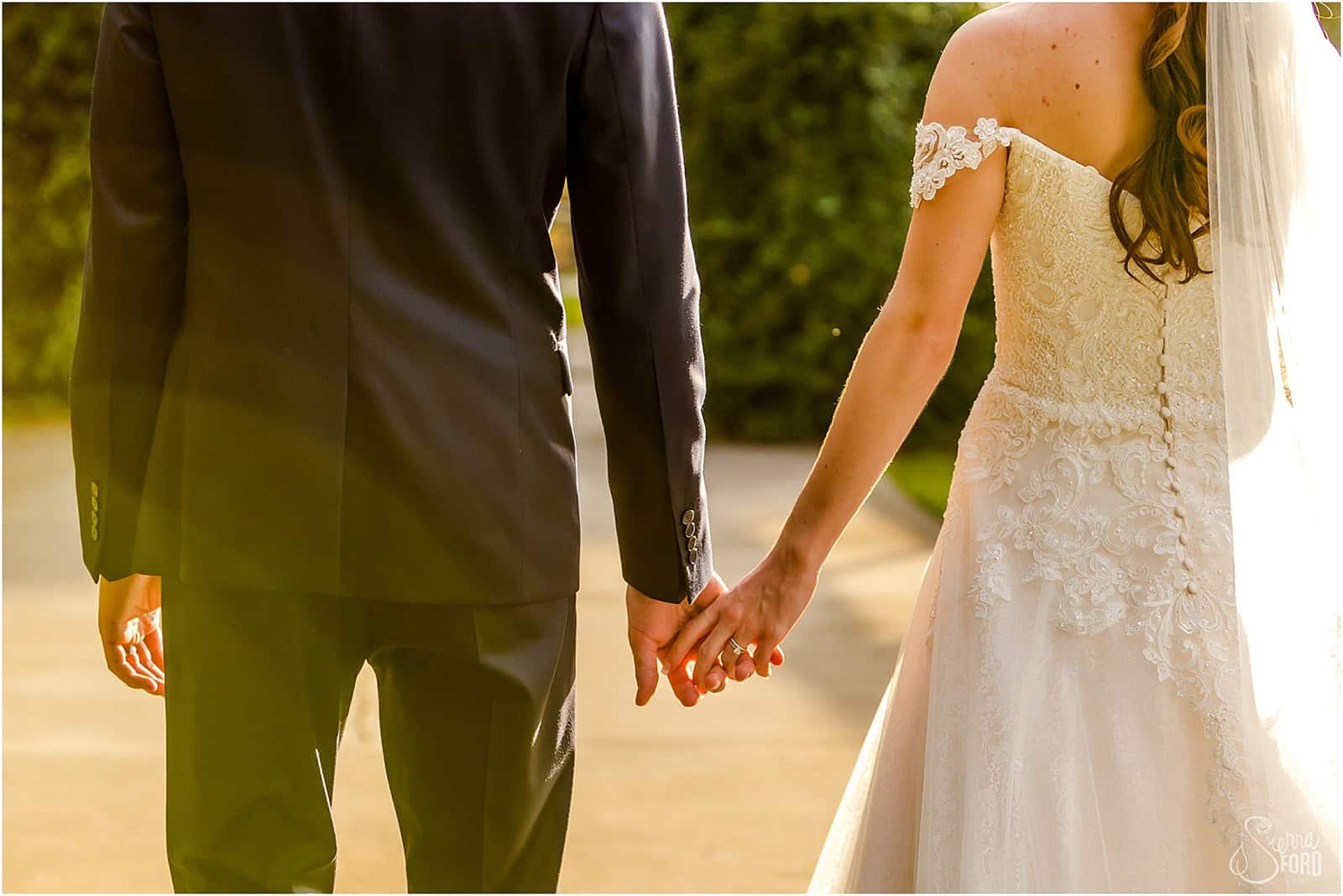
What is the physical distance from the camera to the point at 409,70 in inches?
68.7

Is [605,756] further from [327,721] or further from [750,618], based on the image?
[327,721]

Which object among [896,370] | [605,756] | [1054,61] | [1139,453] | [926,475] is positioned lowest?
[926,475]

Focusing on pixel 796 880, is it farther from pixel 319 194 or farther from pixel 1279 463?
pixel 319 194

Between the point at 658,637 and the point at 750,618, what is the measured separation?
224 millimetres

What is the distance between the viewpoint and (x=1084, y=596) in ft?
6.82

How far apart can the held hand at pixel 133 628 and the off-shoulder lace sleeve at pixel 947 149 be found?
1.27 m

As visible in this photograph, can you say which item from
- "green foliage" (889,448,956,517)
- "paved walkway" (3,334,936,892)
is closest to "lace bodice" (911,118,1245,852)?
"paved walkway" (3,334,936,892)

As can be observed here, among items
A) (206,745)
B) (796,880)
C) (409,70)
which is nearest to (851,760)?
(796,880)

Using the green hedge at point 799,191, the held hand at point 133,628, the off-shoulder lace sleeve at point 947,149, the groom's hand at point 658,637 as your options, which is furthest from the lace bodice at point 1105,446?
the green hedge at point 799,191

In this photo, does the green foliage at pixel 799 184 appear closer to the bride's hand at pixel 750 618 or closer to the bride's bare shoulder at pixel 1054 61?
the bride's hand at pixel 750 618

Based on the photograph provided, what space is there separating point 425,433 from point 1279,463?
48.8 inches

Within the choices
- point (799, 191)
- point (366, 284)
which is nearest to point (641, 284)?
point (366, 284)

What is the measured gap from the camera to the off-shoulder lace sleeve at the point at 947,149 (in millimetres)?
2035

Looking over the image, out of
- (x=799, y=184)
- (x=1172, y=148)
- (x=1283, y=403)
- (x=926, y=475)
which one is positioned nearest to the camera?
(x=1172, y=148)
